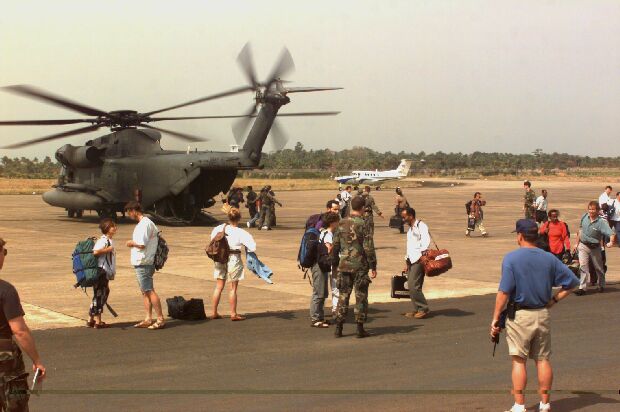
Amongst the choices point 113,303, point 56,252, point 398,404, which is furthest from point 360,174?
point 398,404

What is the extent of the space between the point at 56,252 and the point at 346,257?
13.6 metres

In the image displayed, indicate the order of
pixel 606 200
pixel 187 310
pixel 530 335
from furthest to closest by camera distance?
pixel 606 200 → pixel 187 310 → pixel 530 335

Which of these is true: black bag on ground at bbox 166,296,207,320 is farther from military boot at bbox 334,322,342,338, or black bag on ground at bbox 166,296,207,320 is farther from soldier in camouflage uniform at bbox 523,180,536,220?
soldier in camouflage uniform at bbox 523,180,536,220

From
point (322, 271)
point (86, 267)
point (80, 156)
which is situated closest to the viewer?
point (86, 267)

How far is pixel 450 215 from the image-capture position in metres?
39.9

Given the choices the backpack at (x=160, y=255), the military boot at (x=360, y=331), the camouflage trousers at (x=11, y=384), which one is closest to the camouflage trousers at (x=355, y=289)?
the military boot at (x=360, y=331)

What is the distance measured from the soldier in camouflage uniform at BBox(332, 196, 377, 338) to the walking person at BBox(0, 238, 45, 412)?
18.9 feet

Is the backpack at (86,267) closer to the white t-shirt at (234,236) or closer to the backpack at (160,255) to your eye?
the backpack at (160,255)

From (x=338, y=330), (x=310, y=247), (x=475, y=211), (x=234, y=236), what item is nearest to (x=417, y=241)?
(x=310, y=247)

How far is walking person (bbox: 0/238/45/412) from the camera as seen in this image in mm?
5375

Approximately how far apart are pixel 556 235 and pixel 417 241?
417 cm

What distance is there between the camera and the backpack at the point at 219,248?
12.2 metres

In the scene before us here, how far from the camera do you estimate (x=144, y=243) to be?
11.7 m

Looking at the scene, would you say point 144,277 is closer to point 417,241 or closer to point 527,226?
point 417,241
